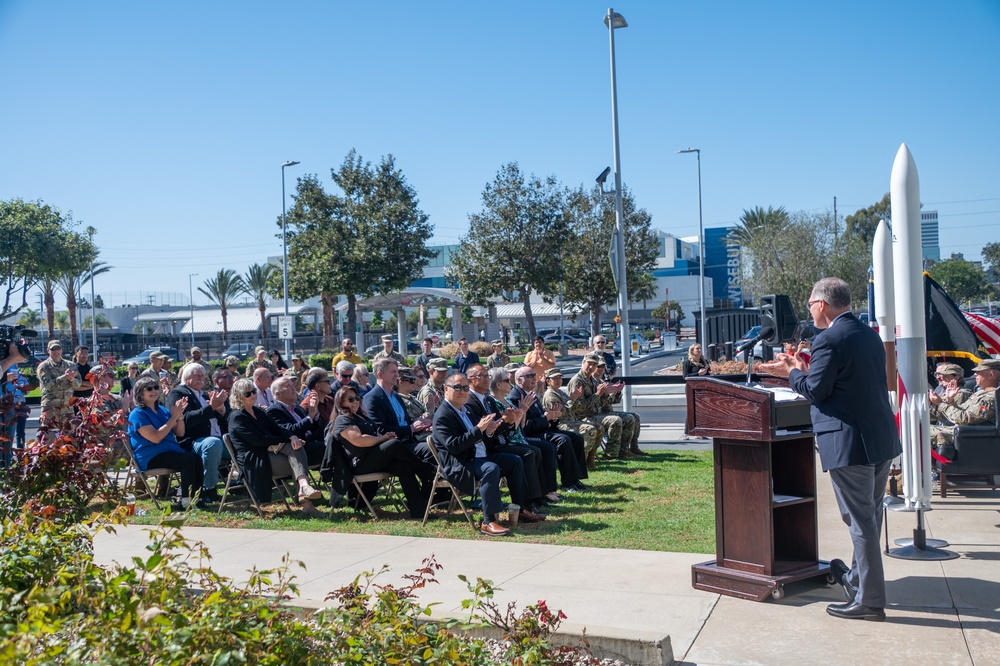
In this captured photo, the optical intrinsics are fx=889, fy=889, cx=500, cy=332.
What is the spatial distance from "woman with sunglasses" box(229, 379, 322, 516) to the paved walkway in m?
0.78

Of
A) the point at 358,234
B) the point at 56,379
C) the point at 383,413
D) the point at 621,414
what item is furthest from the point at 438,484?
the point at 358,234

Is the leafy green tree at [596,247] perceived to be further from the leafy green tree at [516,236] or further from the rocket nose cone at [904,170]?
the rocket nose cone at [904,170]

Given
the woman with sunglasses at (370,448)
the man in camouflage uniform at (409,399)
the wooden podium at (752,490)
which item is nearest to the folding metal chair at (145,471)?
the woman with sunglasses at (370,448)

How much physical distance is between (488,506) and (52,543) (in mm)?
4098

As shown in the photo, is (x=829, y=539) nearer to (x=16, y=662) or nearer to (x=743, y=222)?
(x=16, y=662)

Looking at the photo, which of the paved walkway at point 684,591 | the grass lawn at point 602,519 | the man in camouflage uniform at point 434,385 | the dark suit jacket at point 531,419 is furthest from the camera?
the man in camouflage uniform at point 434,385

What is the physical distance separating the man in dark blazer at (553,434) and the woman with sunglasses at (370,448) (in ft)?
5.42

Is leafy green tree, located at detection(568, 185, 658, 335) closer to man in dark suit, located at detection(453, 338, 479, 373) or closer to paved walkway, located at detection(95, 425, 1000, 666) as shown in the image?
man in dark suit, located at detection(453, 338, 479, 373)

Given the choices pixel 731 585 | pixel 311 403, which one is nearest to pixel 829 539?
pixel 731 585

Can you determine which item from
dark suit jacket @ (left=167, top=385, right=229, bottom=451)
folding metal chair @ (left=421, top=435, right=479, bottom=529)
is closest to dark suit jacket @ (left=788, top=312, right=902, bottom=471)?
folding metal chair @ (left=421, top=435, right=479, bottom=529)

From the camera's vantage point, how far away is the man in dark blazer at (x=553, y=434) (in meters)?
10.0

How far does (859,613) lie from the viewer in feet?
17.1

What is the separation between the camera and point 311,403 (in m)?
10.3

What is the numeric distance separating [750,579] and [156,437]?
636 cm
